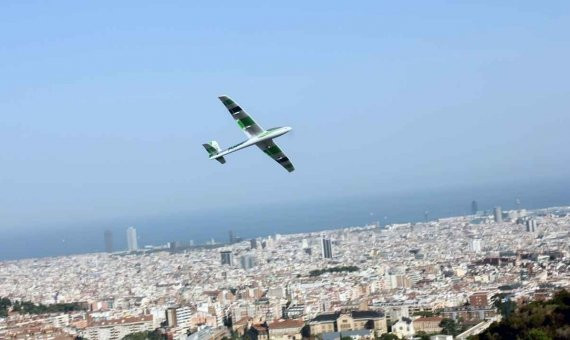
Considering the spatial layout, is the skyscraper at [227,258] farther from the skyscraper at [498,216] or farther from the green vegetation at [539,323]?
the green vegetation at [539,323]

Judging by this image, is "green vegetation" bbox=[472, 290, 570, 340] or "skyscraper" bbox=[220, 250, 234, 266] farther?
"skyscraper" bbox=[220, 250, 234, 266]

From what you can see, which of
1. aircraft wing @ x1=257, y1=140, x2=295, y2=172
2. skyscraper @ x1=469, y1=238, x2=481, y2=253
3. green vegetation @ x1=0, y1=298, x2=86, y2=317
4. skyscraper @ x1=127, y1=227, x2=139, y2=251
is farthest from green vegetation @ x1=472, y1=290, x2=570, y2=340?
skyscraper @ x1=127, y1=227, x2=139, y2=251

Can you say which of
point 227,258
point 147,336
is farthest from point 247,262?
point 147,336

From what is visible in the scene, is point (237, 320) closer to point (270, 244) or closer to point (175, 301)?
point (175, 301)

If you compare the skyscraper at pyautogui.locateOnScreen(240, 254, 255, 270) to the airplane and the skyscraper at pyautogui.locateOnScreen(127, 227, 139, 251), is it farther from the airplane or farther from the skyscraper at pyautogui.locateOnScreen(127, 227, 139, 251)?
the airplane

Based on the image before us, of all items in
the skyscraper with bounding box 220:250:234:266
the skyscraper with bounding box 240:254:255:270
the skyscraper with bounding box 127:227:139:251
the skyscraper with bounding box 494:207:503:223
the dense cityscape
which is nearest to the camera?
the dense cityscape

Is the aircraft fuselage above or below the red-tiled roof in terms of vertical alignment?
above

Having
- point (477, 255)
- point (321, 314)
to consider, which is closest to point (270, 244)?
point (477, 255)
